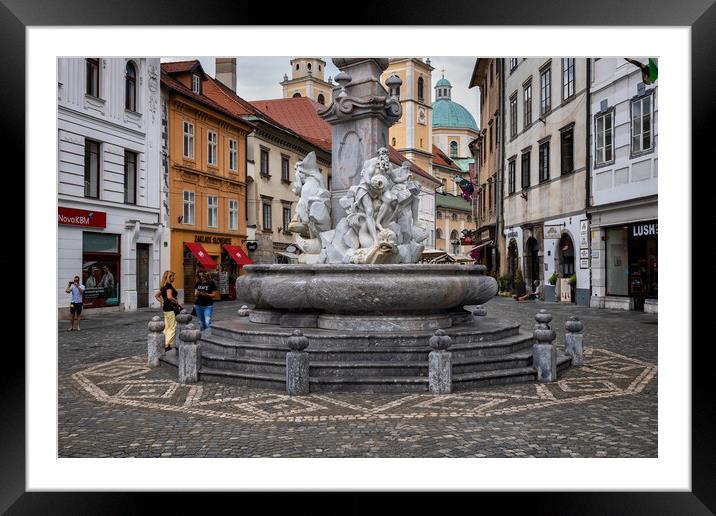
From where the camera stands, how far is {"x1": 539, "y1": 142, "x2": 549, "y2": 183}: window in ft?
79.9

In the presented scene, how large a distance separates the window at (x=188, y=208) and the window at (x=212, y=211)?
3.70 ft

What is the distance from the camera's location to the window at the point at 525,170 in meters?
26.6

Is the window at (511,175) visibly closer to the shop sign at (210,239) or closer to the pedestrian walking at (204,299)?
the shop sign at (210,239)

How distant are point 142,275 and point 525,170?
1651cm

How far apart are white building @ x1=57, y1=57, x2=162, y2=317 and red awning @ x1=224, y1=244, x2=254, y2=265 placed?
539 centimetres

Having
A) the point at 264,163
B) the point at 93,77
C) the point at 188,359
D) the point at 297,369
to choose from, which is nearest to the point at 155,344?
the point at 188,359

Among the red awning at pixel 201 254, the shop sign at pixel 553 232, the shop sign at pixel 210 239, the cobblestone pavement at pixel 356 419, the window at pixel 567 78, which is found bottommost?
the cobblestone pavement at pixel 356 419

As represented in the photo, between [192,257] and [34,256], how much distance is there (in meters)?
21.0

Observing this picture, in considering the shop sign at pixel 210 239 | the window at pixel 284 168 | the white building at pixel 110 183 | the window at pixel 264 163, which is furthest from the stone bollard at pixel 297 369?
the window at pixel 284 168

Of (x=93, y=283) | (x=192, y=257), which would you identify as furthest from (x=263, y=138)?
(x=93, y=283)

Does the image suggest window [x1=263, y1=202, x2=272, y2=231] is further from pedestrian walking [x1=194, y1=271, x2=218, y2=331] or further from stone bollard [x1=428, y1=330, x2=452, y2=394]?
stone bollard [x1=428, y1=330, x2=452, y2=394]

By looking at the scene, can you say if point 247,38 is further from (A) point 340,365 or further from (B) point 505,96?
(B) point 505,96

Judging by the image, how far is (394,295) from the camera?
7.96 metres

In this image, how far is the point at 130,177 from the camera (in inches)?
802
